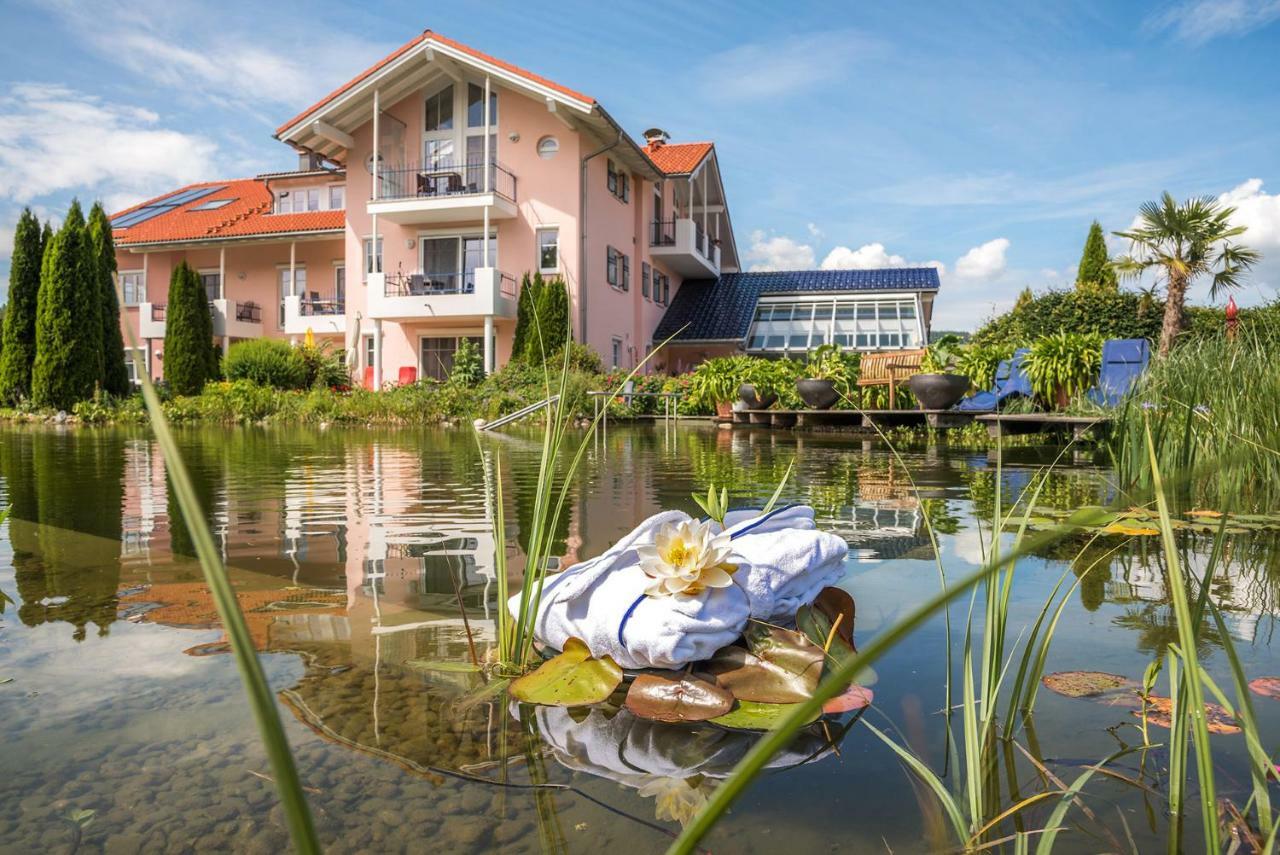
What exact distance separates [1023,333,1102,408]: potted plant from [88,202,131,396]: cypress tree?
18.6m

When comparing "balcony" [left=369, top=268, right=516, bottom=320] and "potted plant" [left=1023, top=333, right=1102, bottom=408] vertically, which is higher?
"balcony" [left=369, top=268, right=516, bottom=320]

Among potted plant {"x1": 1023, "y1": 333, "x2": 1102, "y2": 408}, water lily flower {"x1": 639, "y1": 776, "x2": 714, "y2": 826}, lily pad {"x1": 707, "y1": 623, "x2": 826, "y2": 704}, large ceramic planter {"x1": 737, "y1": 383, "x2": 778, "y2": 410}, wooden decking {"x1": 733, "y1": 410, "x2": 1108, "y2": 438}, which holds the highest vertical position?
potted plant {"x1": 1023, "y1": 333, "x2": 1102, "y2": 408}

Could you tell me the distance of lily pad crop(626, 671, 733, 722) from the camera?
2070mm

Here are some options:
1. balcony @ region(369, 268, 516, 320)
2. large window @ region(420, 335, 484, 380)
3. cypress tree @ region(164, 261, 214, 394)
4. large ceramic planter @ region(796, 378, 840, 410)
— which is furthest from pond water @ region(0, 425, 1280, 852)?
cypress tree @ region(164, 261, 214, 394)

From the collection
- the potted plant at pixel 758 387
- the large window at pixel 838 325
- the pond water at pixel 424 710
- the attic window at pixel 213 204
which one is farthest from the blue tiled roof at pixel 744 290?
the pond water at pixel 424 710

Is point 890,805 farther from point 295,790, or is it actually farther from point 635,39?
point 635,39

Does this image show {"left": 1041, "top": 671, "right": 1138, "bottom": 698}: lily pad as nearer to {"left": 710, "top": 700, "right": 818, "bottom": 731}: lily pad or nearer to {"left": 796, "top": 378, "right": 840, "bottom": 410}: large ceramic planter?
{"left": 710, "top": 700, "right": 818, "bottom": 731}: lily pad

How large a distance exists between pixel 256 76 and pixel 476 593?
309 inches

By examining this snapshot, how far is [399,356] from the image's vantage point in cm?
2325

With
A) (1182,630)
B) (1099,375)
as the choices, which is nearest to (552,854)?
(1182,630)

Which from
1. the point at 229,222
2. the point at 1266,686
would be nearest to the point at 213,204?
the point at 229,222

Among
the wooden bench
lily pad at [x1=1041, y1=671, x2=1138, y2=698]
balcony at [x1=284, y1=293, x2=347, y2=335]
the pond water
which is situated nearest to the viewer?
the pond water

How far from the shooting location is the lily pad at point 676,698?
81.5 inches

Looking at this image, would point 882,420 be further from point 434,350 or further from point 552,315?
point 434,350
